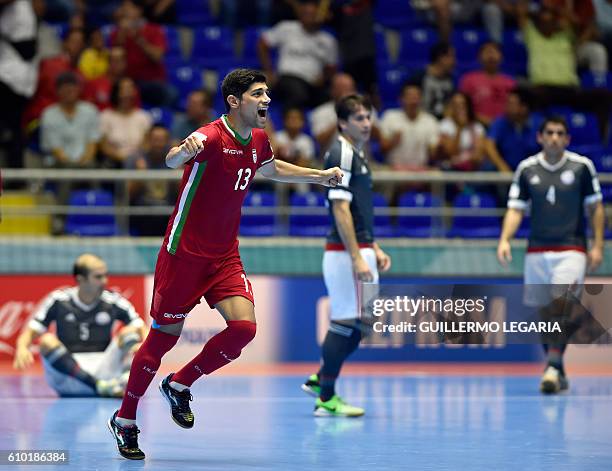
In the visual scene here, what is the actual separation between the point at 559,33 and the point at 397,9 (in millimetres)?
2519

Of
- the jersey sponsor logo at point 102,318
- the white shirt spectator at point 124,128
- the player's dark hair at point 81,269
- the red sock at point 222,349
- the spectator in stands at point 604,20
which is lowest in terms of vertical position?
the jersey sponsor logo at point 102,318

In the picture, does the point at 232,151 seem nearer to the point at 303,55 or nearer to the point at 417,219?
the point at 417,219

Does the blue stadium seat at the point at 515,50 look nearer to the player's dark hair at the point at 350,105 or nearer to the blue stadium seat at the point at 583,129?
the blue stadium seat at the point at 583,129

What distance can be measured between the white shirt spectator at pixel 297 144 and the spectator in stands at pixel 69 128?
219 cm

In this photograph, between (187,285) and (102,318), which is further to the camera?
(102,318)

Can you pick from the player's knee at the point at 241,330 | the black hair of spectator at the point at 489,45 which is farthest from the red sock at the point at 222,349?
the black hair of spectator at the point at 489,45

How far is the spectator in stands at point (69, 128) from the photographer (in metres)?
14.2

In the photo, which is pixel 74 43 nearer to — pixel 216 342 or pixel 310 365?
pixel 310 365

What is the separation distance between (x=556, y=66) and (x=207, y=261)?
10.3 m

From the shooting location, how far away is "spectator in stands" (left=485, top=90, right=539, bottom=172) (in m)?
14.8

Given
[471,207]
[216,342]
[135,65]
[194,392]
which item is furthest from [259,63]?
[216,342]

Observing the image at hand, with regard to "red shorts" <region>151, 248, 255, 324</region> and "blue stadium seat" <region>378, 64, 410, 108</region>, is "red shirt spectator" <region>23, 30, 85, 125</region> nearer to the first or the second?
"blue stadium seat" <region>378, 64, 410, 108</region>

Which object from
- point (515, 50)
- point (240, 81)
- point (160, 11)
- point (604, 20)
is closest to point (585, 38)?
point (604, 20)

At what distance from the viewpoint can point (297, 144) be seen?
47.0 ft
